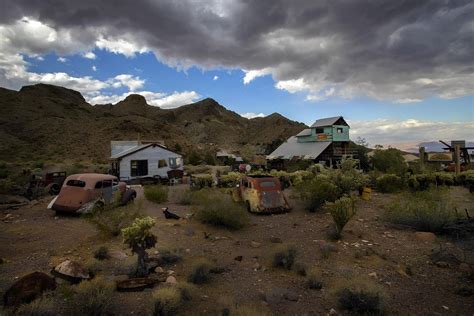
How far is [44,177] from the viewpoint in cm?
2227

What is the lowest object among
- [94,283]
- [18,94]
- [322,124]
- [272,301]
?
[272,301]

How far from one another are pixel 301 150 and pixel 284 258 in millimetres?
35168

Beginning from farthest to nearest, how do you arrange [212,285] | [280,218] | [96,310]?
[280,218] < [212,285] < [96,310]

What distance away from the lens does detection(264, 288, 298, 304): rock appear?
643 centimetres

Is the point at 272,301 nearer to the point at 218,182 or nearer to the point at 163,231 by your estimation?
the point at 163,231

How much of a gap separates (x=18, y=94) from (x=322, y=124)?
6847 cm

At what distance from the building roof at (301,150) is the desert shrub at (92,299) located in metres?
34.2

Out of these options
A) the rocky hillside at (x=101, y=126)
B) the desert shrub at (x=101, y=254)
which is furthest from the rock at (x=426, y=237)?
the rocky hillside at (x=101, y=126)

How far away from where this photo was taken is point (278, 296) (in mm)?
6570

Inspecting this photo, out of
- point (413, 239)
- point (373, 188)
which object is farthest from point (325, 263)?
point (373, 188)

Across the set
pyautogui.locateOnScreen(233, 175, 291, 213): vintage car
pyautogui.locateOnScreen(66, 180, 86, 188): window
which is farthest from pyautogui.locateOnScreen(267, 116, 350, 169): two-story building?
pyautogui.locateOnScreen(66, 180, 86, 188): window

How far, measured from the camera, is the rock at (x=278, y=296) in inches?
253

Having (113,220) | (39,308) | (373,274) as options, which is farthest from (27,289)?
(373,274)

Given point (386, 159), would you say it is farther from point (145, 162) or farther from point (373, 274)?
point (373, 274)
